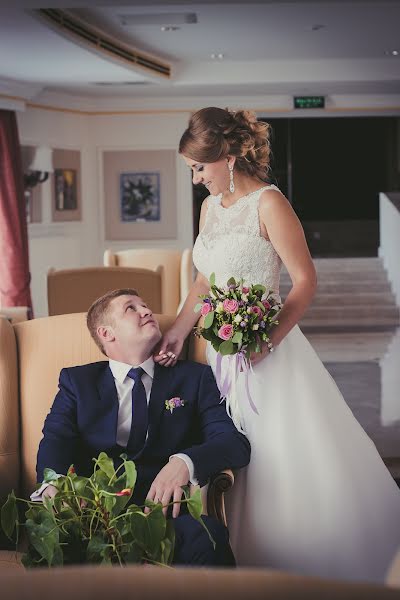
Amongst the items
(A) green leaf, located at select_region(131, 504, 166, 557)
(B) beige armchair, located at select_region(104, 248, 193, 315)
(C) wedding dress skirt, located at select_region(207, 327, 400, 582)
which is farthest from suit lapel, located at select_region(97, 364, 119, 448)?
(B) beige armchair, located at select_region(104, 248, 193, 315)

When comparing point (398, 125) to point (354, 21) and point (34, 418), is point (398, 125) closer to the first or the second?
A: point (354, 21)

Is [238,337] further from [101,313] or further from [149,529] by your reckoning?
[149,529]

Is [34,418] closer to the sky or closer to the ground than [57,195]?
closer to the ground

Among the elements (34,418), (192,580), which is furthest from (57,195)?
(192,580)

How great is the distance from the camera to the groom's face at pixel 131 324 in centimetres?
314

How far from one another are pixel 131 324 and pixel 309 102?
1219 centimetres

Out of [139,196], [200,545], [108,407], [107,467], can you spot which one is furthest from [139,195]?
[107,467]

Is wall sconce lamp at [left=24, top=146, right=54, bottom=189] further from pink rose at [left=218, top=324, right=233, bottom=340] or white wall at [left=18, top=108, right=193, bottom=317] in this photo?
pink rose at [left=218, top=324, right=233, bottom=340]

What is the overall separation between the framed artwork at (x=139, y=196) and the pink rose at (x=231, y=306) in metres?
12.4

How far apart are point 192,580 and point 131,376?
2255mm

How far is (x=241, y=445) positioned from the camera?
3.11m

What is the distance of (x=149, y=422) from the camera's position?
3.14 meters

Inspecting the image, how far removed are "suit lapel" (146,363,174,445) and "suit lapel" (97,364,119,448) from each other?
0.12 metres

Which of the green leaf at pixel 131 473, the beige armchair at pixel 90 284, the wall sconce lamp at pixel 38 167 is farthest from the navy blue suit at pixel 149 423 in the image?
the wall sconce lamp at pixel 38 167
